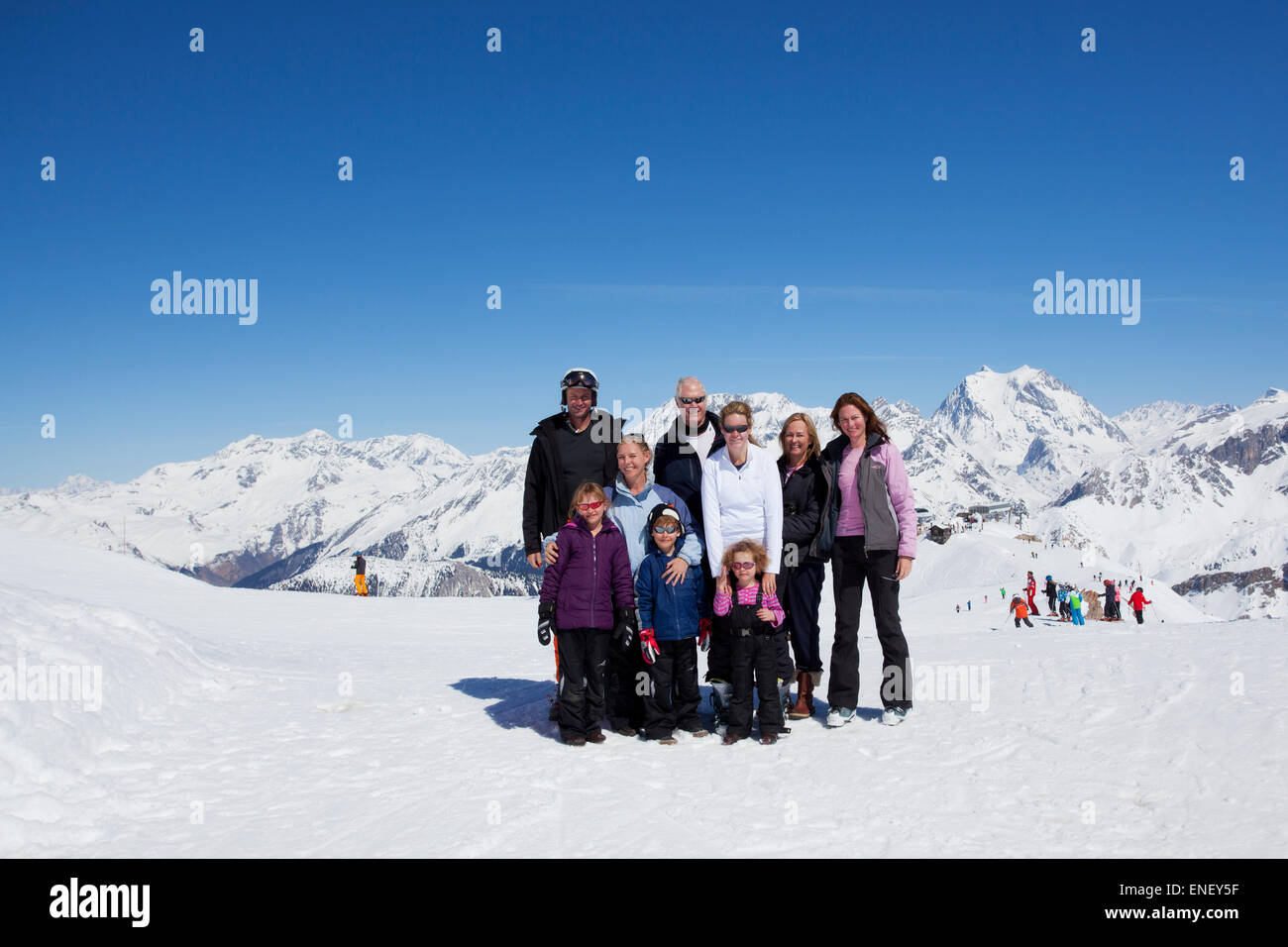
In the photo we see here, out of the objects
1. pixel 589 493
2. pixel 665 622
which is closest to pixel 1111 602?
pixel 665 622

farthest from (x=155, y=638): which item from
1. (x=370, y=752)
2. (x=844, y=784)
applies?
(x=844, y=784)

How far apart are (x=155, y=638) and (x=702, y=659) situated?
925cm

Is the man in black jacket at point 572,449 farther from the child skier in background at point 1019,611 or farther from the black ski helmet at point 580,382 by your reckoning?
the child skier in background at point 1019,611

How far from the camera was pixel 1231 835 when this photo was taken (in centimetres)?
547

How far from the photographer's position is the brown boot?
8758 millimetres

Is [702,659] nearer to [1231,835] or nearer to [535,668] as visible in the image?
[535,668]

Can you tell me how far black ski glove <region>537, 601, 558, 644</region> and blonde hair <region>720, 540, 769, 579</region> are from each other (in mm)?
1795

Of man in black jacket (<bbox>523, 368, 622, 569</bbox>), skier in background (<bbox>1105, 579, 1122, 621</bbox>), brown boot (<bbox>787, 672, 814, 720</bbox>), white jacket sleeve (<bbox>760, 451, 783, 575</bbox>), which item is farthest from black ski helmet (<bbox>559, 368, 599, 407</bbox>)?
skier in background (<bbox>1105, 579, 1122, 621</bbox>)

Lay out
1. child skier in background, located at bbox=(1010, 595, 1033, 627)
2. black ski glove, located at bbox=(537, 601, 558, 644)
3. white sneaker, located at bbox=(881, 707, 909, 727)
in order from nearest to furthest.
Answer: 1. black ski glove, located at bbox=(537, 601, 558, 644)
2. white sneaker, located at bbox=(881, 707, 909, 727)
3. child skier in background, located at bbox=(1010, 595, 1033, 627)

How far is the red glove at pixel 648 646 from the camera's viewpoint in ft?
25.8

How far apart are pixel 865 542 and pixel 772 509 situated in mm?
1087

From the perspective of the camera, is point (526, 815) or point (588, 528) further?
point (588, 528)

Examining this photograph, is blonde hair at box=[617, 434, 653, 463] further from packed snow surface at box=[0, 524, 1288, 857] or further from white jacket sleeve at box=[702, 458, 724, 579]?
packed snow surface at box=[0, 524, 1288, 857]
